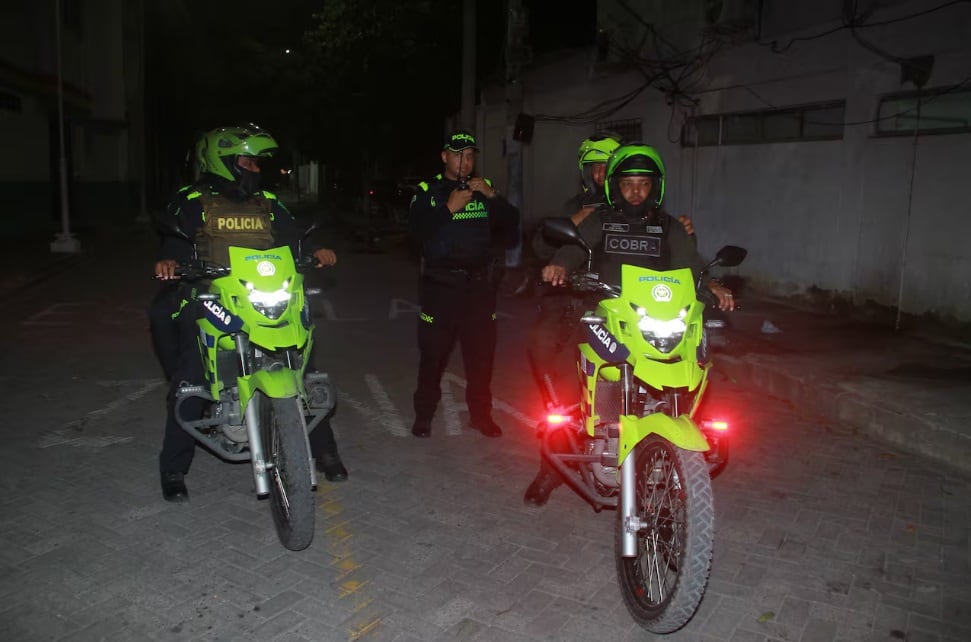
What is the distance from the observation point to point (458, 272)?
6.15 metres

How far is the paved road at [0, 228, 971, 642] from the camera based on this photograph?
3707 mm

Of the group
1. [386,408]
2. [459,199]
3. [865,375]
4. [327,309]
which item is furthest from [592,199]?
[327,309]

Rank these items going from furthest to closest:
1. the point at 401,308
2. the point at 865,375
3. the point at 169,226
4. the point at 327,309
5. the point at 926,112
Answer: the point at 401,308 < the point at 327,309 < the point at 926,112 < the point at 865,375 < the point at 169,226

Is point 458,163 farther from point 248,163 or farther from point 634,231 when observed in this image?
point 634,231

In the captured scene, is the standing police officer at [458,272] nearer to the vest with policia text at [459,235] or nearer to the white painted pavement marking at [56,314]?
the vest with policia text at [459,235]

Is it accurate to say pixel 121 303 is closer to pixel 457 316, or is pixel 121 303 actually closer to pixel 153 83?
pixel 457 316

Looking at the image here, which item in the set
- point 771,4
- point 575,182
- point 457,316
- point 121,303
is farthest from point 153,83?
point 457,316

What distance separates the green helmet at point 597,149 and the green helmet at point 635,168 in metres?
1.22

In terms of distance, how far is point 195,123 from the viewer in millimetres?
58594

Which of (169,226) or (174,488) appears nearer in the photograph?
(169,226)

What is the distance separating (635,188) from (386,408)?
363 centimetres

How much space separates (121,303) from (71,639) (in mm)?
9964

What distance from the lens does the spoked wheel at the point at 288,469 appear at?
160 inches

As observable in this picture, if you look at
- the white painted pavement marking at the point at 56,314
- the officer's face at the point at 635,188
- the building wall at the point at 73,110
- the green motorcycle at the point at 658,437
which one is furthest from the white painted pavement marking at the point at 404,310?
the building wall at the point at 73,110
